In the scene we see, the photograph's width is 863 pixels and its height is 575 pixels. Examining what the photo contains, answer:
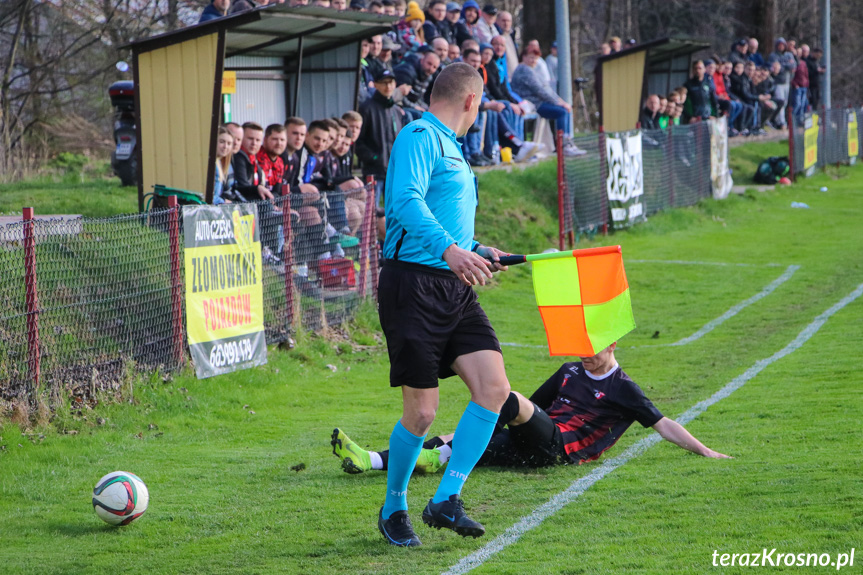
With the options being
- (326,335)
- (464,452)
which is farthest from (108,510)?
(326,335)

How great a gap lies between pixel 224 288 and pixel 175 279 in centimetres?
60

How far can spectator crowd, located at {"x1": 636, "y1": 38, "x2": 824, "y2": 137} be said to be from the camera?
24375mm

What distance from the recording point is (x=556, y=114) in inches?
776

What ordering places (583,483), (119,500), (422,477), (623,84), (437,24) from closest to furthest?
(119,500), (583,483), (422,477), (437,24), (623,84)

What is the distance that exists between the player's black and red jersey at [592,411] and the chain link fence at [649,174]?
9.73 m

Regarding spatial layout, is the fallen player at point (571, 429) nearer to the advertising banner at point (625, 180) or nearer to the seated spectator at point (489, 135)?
the seated spectator at point (489, 135)

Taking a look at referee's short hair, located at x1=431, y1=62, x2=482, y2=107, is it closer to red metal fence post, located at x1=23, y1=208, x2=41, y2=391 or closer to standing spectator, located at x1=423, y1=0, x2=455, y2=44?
red metal fence post, located at x1=23, y1=208, x2=41, y2=391

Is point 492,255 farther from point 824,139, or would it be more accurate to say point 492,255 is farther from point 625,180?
point 824,139

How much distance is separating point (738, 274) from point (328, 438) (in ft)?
33.0

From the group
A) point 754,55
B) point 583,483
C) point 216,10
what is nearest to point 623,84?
point 754,55

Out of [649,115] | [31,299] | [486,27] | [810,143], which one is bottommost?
[31,299]

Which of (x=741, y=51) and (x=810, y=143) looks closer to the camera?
(x=810, y=143)

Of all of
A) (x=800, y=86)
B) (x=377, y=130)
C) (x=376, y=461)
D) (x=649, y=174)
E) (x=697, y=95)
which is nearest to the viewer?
(x=376, y=461)

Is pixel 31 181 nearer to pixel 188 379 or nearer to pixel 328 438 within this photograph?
pixel 188 379
